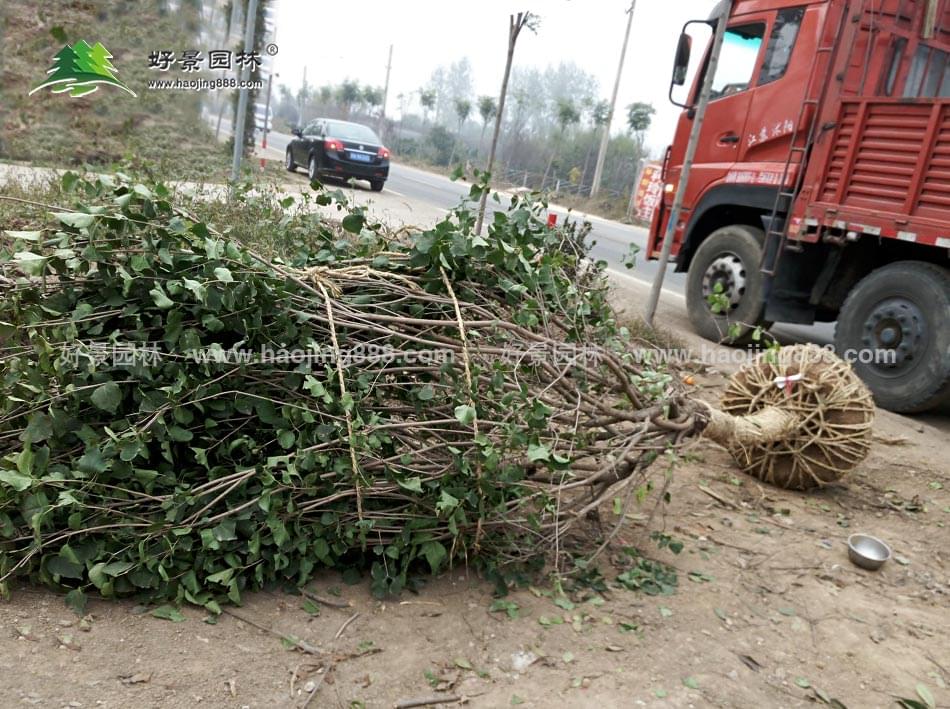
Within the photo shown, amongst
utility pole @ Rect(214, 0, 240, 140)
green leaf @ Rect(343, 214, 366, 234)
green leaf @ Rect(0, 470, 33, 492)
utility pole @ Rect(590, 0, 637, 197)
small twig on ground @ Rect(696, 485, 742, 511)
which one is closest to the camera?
green leaf @ Rect(0, 470, 33, 492)

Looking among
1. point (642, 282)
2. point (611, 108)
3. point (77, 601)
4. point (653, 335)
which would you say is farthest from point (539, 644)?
point (611, 108)

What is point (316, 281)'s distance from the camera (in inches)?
126

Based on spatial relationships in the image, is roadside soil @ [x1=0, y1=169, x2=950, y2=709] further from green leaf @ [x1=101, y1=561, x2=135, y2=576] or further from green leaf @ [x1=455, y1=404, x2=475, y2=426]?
green leaf @ [x1=455, y1=404, x2=475, y2=426]

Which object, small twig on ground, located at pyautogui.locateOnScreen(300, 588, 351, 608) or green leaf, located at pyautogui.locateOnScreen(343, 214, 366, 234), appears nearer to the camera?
small twig on ground, located at pyautogui.locateOnScreen(300, 588, 351, 608)

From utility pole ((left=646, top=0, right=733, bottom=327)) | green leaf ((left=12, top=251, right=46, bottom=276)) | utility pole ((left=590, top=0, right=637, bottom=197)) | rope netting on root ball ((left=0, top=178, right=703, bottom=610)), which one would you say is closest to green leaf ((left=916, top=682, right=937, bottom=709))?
rope netting on root ball ((left=0, top=178, right=703, bottom=610))

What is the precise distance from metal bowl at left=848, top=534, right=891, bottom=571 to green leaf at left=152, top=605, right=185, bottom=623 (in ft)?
10.5

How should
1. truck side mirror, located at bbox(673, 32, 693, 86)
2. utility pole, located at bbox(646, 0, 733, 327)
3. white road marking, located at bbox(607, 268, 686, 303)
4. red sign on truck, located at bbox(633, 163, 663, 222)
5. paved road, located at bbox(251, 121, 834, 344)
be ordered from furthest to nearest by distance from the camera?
red sign on truck, located at bbox(633, 163, 663, 222)
white road marking, located at bbox(607, 268, 686, 303)
paved road, located at bbox(251, 121, 834, 344)
truck side mirror, located at bbox(673, 32, 693, 86)
utility pole, located at bbox(646, 0, 733, 327)

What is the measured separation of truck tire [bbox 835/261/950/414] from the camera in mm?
5609

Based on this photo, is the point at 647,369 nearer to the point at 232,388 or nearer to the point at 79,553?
the point at 232,388

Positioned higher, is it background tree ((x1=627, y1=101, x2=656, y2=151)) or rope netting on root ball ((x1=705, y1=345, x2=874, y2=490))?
background tree ((x1=627, y1=101, x2=656, y2=151))

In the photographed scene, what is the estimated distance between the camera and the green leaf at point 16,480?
2561mm

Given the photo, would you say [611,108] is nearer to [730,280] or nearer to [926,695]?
[730,280]

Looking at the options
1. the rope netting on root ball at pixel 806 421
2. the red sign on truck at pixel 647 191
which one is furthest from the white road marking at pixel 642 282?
the red sign on truck at pixel 647 191

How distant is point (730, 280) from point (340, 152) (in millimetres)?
11282
